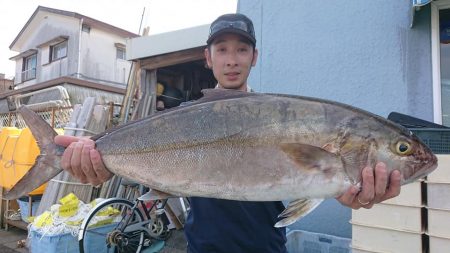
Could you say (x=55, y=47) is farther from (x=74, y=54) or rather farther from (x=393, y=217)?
(x=393, y=217)

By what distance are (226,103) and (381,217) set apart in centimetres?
237

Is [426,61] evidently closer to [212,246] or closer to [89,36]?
[212,246]

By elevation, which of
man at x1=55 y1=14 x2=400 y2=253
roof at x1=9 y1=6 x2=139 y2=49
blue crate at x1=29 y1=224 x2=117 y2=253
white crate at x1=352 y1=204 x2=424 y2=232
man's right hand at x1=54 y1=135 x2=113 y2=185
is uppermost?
roof at x1=9 y1=6 x2=139 y2=49

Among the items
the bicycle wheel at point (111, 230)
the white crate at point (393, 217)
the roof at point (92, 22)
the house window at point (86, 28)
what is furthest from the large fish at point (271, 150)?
the house window at point (86, 28)

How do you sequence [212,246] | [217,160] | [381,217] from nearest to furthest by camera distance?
1. [217,160]
2. [212,246]
3. [381,217]

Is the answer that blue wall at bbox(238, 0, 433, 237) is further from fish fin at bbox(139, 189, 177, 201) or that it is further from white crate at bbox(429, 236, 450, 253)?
fish fin at bbox(139, 189, 177, 201)

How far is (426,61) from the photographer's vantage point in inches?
177

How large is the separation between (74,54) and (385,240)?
21436 mm

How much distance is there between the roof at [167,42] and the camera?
21.3 ft

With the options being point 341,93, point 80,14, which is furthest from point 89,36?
point 341,93

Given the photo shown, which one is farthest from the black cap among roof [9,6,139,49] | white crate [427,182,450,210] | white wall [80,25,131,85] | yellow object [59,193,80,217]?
white wall [80,25,131,85]

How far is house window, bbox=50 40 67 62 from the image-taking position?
2247 centimetres

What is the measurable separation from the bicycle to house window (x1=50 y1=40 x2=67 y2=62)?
19759mm

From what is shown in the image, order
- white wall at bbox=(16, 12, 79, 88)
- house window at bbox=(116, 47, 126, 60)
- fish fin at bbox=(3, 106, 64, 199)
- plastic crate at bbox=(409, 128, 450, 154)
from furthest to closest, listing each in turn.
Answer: house window at bbox=(116, 47, 126, 60)
white wall at bbox=(16, 12, 79, 88)
plastic crate at bbox=(409, 128, 450, 154)
fish fin at bbox=(3, 106, 64, 199)
